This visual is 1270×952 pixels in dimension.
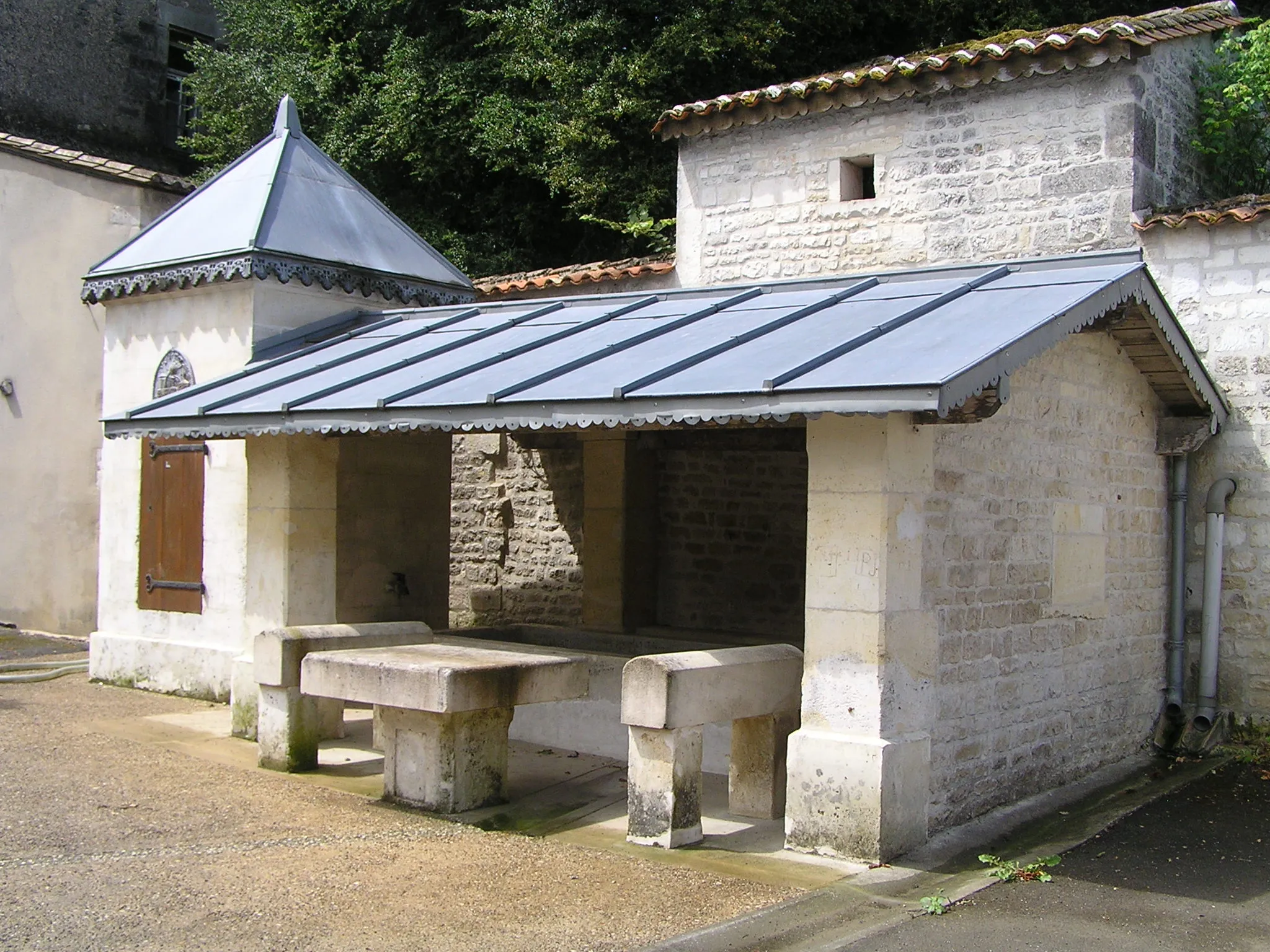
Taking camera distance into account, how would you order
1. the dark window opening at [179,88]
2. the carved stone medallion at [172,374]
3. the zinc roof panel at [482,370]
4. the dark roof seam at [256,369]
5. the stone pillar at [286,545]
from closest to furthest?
1. the zinc roof panel at [482,370]
2. the stone pillar at [286,545]
3. the dark roof seam at [256,369]
4. the carved stone medallion at [172,374]
5. the dark window opening at [179,88]

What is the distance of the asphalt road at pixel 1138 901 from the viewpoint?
15.3 feet

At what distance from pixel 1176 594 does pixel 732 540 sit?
4.60 metres

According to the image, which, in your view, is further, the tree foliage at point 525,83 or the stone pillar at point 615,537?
the tree foliage at point 525,83

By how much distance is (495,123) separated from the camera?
15125 mm

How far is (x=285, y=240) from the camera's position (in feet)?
30.6

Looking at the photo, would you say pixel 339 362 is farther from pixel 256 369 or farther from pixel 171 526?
pixel 171 526

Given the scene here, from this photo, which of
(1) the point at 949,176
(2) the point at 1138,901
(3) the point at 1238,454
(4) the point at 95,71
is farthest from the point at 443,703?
(4) the point at 95,71

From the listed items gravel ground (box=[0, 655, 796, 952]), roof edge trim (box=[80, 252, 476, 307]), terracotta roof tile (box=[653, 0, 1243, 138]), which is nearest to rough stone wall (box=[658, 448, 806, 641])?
terracotta roof tile (box=[653, 0, 1243, 138])

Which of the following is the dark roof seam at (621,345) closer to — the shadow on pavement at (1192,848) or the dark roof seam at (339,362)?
the dark roof seam at (339,362)

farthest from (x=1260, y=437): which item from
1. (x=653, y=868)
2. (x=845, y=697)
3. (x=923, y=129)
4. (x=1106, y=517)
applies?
(x=653, y=868)

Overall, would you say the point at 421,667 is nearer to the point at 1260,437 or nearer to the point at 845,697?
the point at 845,697

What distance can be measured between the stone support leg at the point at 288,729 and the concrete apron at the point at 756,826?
0.09 m

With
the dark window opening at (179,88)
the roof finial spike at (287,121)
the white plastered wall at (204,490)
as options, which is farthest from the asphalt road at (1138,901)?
the dark window opening at (179,88)

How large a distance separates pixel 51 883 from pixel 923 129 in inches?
332
